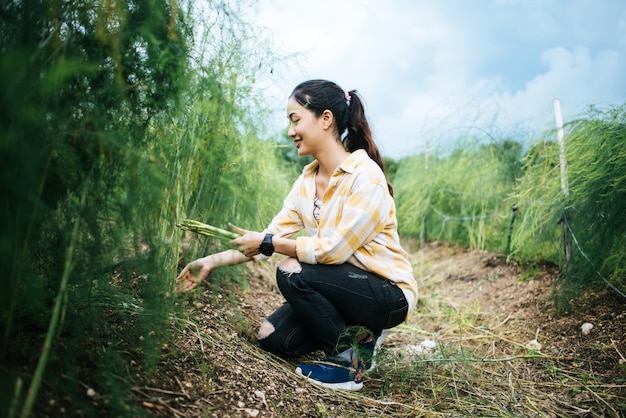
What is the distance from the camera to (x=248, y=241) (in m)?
1.64

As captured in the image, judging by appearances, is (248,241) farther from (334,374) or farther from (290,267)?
(334,374)

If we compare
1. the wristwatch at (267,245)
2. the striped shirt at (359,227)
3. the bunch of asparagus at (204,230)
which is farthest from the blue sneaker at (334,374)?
the bunch of asparagus at (204,230)

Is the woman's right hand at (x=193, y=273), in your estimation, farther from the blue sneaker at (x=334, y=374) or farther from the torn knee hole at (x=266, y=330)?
the blue sneaker at (x=334, y=374)

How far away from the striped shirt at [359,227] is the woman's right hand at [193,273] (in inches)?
12.3

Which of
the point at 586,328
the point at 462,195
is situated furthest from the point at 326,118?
the point at 462,195

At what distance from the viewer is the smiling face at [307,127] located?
6.00ft

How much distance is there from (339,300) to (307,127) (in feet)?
2.09

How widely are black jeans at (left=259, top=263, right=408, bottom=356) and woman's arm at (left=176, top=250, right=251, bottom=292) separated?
0.18 m

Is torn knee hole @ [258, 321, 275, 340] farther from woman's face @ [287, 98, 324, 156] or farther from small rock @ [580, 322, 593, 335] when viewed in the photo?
small rock @ [580, 322, 593, 335]

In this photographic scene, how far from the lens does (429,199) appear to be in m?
5.26

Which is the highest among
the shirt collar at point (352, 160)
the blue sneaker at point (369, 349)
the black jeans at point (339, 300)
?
the shirt collar at point (352, 160)

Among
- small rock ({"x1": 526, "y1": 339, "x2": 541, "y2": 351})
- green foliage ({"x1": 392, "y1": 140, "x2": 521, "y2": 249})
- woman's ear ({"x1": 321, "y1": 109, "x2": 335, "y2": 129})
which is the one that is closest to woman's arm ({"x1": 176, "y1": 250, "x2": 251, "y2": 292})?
woman's ear ({"x1": 321, "y1": 109, "x2": 335, "y2": 129})

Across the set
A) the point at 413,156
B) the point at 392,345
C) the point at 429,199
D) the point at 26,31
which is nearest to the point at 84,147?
the point at 26,31

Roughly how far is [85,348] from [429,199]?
175 inches
